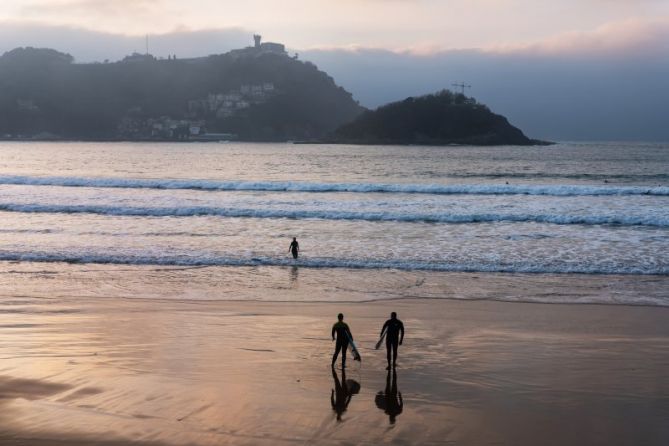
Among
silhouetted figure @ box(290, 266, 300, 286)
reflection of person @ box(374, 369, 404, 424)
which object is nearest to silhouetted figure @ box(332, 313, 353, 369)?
reflection of person @ box(374, 369, 404, 424)

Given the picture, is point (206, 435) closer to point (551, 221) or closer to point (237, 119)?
point (551, 221)

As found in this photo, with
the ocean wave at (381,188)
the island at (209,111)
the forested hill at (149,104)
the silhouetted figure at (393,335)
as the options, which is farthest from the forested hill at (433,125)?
the silhouetted figure at (393,335)

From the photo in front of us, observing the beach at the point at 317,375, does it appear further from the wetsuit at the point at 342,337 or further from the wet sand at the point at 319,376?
the wetsuit at the point at 342,337

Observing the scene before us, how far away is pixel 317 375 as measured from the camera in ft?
38.2

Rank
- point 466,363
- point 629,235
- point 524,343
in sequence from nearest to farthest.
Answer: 1. point 466,363
2. point 524,343
3. point 629,235

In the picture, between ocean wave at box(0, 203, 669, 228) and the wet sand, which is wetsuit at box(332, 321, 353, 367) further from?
ocean wave at box(0, 203, 669, 228)

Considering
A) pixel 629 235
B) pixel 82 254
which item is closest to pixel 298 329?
pixel 82 254

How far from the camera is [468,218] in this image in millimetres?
32938

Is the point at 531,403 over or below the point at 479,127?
below

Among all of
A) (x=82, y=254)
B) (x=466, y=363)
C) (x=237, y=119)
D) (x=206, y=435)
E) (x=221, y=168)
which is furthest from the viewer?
(x=237, y=119)

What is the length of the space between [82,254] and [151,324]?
10.1m

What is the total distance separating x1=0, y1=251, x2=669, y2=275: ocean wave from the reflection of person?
10745 millimetres

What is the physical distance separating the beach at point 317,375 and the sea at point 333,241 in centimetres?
204

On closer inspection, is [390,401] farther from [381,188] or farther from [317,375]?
[381,188]
